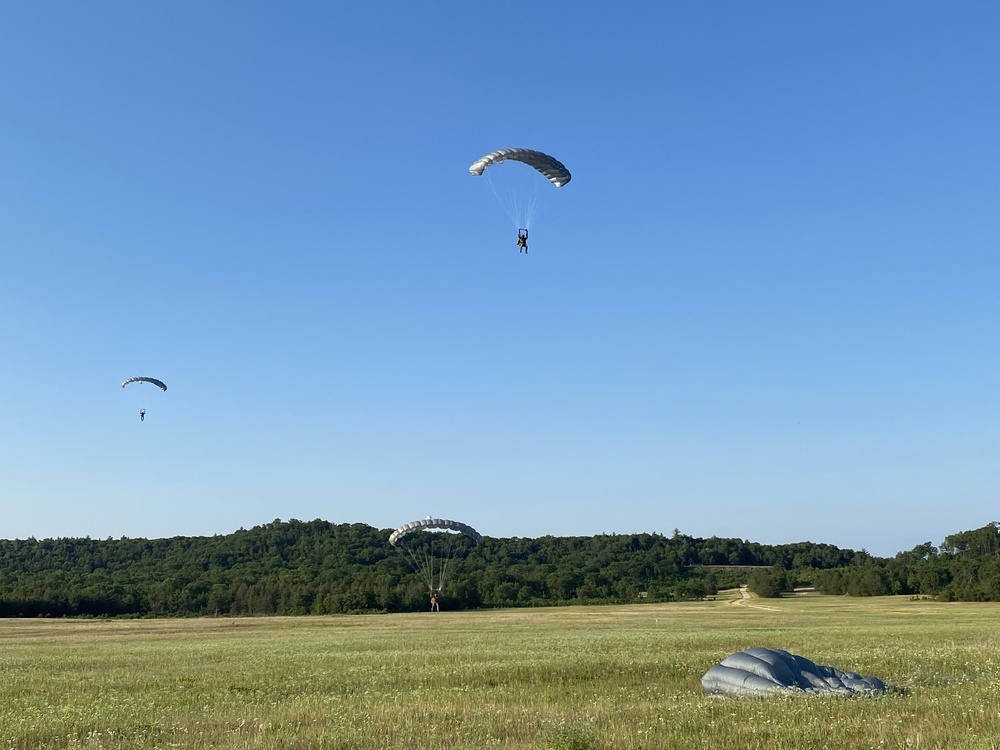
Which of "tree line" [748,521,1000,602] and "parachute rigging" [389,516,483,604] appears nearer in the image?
"parachute rigging" [389,516,483,604]

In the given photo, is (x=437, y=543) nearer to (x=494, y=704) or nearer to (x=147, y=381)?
(x=147, y=381)

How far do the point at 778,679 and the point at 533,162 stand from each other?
24.7 m

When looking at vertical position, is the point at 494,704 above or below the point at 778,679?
below

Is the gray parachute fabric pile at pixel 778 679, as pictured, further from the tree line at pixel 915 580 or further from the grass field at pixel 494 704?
the tree line at pixel 915 580

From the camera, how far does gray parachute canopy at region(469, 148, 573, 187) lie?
3353 centimetres

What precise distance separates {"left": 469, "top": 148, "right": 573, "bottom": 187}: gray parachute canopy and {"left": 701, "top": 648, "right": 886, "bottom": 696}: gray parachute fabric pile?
76.7ft

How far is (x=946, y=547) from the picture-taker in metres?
172

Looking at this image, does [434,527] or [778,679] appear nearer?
[778,679]

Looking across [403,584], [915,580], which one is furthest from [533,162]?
[915,580]

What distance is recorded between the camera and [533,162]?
34.2 meters

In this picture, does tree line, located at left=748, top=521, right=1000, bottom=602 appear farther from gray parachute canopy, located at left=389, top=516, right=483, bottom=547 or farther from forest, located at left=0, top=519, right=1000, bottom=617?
gray parachute canopy, located at left=389, top=516, right=483, bottom=547

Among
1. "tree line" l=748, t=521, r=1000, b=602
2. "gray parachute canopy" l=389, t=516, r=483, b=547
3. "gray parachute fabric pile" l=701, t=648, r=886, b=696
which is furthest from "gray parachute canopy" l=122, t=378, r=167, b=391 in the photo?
"tree line" l=748, t=521, r=1000, b=602

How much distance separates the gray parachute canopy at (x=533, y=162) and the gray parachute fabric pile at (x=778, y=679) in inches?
921

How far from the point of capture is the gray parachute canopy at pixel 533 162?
110 ft
